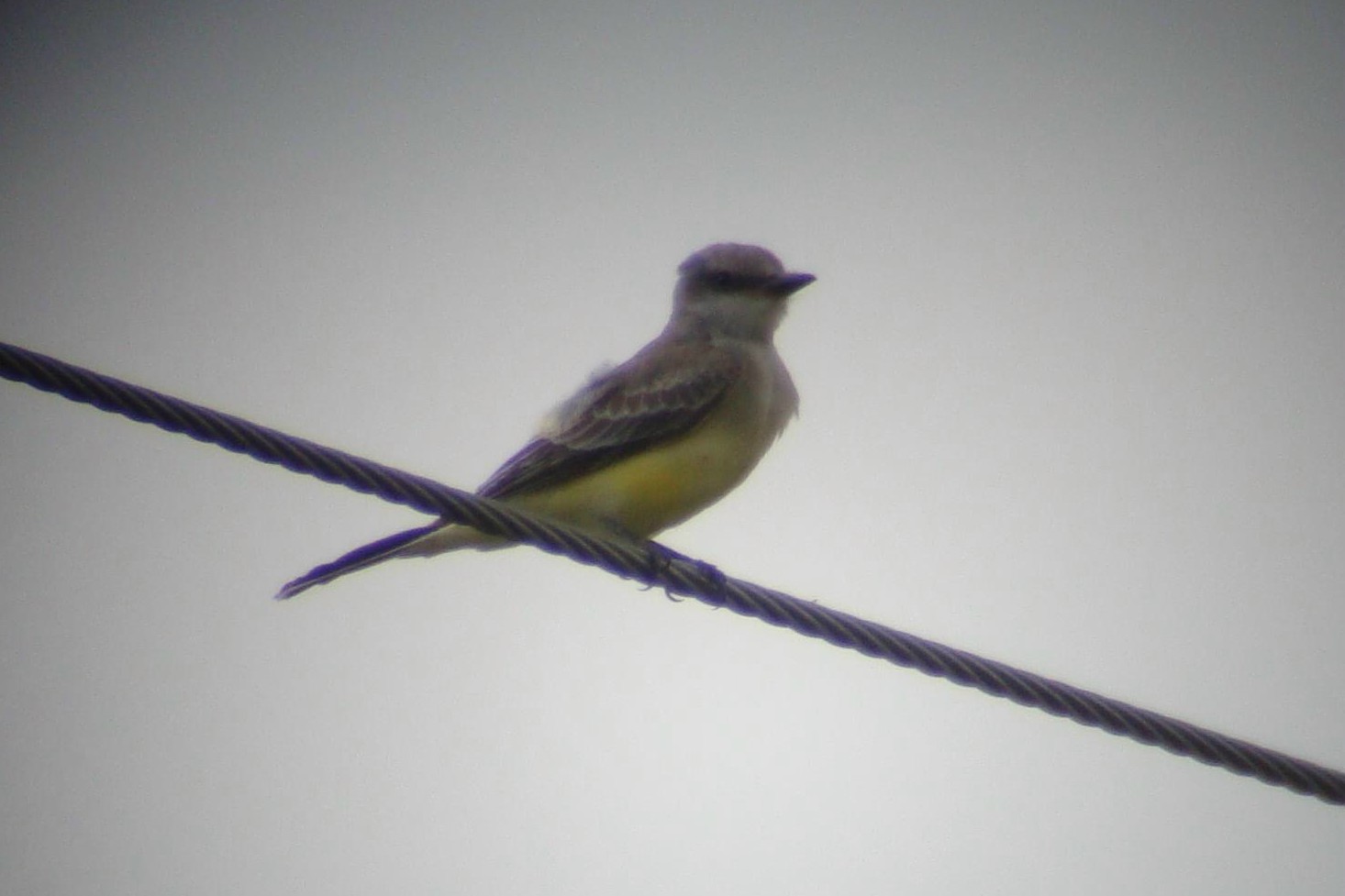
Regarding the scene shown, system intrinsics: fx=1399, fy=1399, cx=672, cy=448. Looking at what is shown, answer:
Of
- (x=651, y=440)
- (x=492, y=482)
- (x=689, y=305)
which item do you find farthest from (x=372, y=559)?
(x=689, y=305)

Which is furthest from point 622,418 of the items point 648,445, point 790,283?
point 790,283

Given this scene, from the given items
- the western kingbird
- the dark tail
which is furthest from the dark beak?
the dark tail

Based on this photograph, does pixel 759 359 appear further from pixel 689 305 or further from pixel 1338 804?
pixel 1338 804

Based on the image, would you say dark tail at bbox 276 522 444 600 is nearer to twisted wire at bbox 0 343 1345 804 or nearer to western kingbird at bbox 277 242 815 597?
western kingbird at bbox 277 242 815 597

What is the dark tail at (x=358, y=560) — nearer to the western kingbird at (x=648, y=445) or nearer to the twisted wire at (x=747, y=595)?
the western kingbird at (x=648, y=445)

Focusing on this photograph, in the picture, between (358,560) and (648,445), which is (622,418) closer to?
(648,445)

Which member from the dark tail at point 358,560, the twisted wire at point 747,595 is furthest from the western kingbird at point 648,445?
the twisted wire at point 747,595
